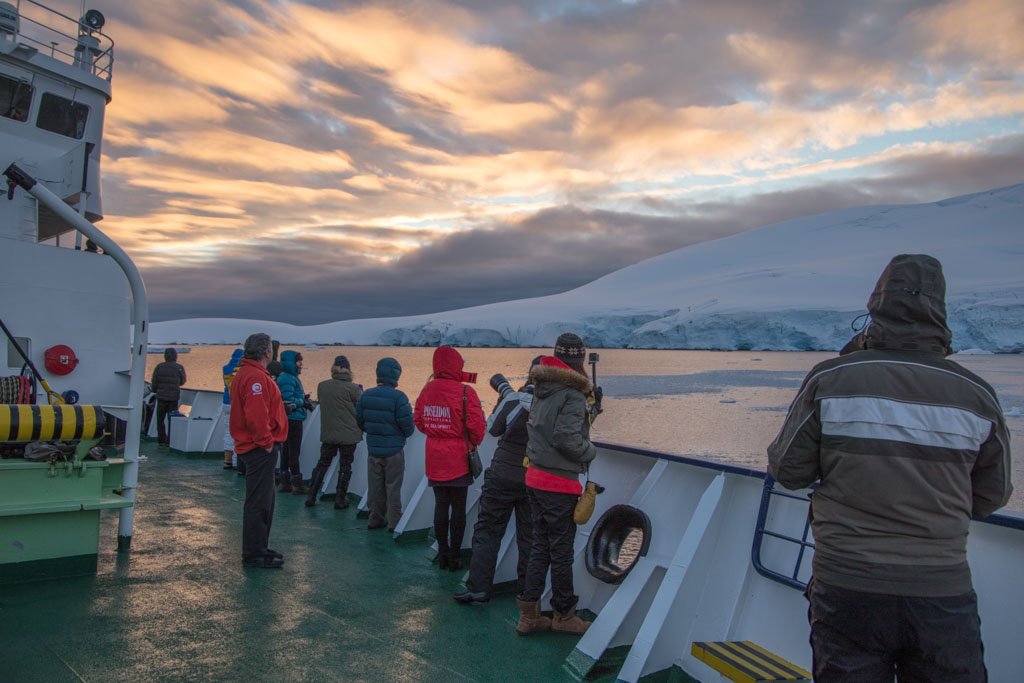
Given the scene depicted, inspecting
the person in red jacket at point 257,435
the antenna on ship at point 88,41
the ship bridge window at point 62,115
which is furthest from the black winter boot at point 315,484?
the antenna on ship at point 88,41

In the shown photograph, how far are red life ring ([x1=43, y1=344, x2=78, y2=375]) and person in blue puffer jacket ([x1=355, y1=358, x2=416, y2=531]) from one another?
3641mm

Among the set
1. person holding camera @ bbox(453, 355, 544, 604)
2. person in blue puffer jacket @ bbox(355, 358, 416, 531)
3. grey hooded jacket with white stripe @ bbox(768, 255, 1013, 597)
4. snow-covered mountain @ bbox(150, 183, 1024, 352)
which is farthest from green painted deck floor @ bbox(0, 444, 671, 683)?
snow-covered mountain @ bbox(150, 183, 1024, 352)

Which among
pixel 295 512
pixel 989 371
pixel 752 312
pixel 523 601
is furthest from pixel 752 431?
pixel 752 312

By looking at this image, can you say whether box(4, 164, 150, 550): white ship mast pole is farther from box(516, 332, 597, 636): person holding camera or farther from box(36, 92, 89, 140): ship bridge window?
box(36, 92, 89, 140): ship bridge window

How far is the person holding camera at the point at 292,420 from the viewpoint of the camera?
6.81 m

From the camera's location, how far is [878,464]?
1.89m

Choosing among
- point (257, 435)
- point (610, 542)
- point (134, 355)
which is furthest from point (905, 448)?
point (134, 355)

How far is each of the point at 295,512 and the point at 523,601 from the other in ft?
11.0

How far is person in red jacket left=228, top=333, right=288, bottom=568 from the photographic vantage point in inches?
179

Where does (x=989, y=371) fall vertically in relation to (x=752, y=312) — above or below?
below

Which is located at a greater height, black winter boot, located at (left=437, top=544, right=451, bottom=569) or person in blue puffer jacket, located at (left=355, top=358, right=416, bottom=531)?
person in blue puffer jacket, located at (left=355, top=358, right=416, bottom=531)

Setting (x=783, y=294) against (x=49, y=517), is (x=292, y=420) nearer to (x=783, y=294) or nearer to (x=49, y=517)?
(x=49, y=517)

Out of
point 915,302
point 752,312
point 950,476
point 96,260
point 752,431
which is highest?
point 752,312

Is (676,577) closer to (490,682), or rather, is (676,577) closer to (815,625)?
(490,682)
